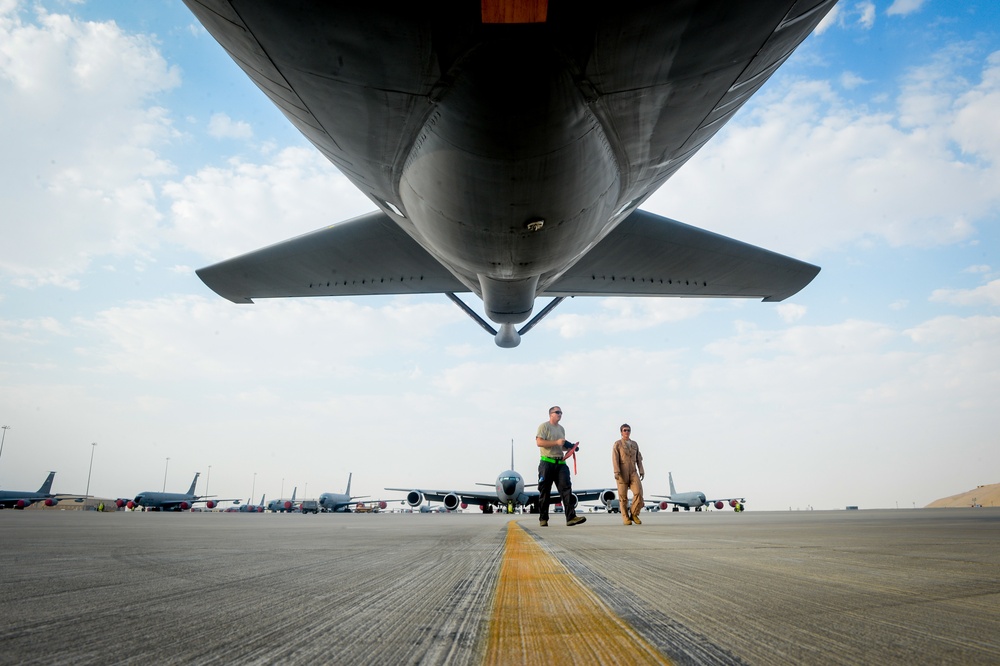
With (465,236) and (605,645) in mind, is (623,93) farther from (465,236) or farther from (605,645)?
(605,645)

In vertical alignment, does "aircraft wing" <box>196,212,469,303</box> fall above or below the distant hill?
above

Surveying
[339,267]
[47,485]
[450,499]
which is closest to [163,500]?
[47,485]

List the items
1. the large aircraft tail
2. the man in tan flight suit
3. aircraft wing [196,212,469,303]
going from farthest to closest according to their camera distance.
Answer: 1. the large aircraft tail
2. aircraft wing [196,212,469,303]
3. the man in tan flight suit

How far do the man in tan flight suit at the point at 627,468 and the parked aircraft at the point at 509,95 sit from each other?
110 inches

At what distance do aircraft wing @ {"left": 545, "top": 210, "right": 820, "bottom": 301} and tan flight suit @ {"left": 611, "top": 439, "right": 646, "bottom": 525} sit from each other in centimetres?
247

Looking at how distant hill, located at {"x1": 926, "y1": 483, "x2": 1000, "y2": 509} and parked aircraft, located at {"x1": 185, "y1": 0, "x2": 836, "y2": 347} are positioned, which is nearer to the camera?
parked aircraft, located at {"x1": 185, "y1": 0, "x2": 836, "y2": 347}

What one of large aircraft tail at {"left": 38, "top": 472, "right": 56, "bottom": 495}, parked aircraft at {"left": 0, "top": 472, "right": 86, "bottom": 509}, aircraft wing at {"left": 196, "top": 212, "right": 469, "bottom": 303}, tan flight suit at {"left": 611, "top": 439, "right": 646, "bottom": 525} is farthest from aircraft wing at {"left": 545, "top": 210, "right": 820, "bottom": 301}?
large aircraft tail at {"left": 38, "top": 472, "right": 56, "bottom": 495}

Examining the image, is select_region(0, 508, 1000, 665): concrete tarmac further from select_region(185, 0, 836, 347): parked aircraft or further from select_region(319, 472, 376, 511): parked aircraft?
select_region(319, 472, 376, 511): parked aircraft

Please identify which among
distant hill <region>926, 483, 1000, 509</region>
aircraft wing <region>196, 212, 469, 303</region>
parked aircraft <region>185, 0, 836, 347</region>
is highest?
aircraft wing <region>196, 212, 469, 303</region>

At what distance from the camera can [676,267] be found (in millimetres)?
7199

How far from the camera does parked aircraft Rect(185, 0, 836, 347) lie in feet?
6.92

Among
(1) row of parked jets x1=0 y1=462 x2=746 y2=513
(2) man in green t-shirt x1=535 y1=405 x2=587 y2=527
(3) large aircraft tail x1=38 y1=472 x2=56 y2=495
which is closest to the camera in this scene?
(2) man in green t-shirt x1=535 y1=405 x2=587 y2=527

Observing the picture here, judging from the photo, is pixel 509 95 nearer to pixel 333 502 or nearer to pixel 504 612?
pixel 504 612

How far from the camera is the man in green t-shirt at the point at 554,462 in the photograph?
17.7 ft
